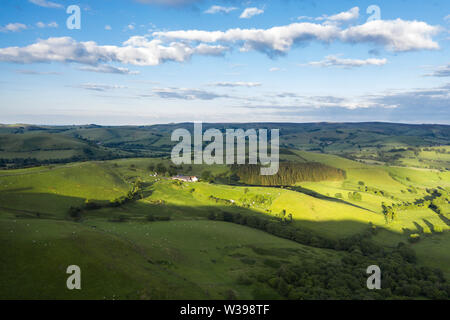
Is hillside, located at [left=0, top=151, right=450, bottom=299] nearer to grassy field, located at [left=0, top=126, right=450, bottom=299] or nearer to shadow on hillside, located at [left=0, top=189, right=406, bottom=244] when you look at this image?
grassy field, located at [left=0, top=126, right=450, bottom=299]

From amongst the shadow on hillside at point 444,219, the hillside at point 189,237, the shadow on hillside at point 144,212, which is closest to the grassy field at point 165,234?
the hillside at point 189,237

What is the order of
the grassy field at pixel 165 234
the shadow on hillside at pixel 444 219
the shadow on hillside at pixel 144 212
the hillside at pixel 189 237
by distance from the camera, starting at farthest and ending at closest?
the shadow on hillside at pixel 444 219
the shadow on hillside at pixel 144 212
the hillside at pixel 189 237
the grassy field at pixel 165 234

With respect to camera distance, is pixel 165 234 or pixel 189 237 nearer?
pixel 165 234

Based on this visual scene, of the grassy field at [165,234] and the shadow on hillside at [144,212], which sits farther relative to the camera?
the shadow on hillside at [144,212]

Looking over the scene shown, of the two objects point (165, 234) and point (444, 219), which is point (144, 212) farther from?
point (444, 219)

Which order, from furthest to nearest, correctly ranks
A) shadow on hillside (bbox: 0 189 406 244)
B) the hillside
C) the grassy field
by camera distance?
shadow on hillside (bbox: 0 189 406 244)
the hillside
the grassy field

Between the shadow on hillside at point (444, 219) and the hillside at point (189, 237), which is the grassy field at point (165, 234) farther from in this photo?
the shadow on hillside at point (444, 219)

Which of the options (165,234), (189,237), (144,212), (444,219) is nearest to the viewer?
(165,234)

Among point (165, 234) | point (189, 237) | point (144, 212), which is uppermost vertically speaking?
point (144, 212)

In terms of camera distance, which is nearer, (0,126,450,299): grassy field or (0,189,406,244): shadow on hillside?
(0,126,450,299): grassy field

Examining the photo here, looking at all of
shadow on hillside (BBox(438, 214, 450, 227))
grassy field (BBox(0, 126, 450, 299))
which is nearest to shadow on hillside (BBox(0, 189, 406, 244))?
grassy field (BBox(0, 126, 450, 299))

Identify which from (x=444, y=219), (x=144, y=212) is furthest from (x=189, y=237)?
(x=444, y=219)
